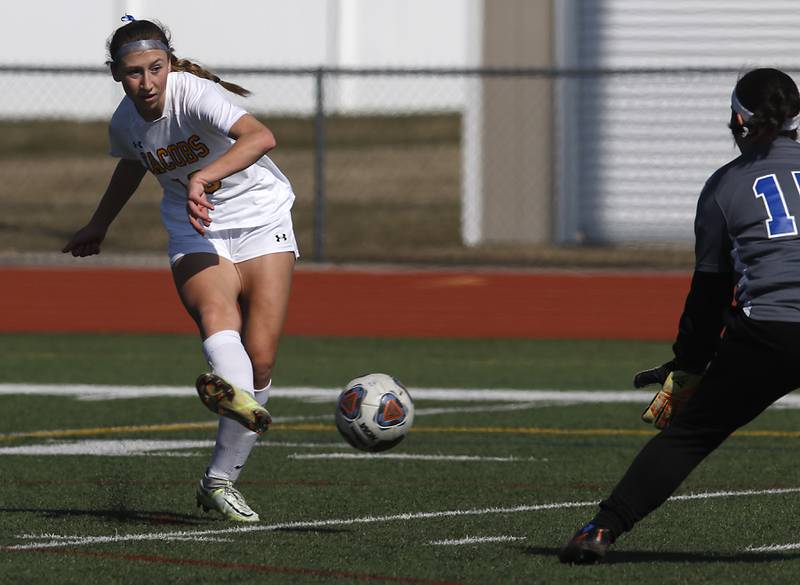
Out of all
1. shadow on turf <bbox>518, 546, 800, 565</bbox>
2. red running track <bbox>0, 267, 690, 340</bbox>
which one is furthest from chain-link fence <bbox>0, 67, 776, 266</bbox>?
shadow on turf <bbox>518, 546, 800, 565</bbox>

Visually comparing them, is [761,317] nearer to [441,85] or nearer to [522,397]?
[522,397]

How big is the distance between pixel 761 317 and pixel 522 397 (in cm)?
674

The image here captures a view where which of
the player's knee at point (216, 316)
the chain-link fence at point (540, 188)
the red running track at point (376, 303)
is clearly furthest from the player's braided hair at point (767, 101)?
the chain-link fence at point (540, 188)

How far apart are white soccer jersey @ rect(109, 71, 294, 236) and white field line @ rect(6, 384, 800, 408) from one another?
4936 mm

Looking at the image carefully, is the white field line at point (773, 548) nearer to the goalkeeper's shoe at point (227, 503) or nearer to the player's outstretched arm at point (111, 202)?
the goalkeeper's shoe at point (227, 503)

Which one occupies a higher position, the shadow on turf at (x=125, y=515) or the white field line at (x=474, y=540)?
the white field line at (x=474, y=540)

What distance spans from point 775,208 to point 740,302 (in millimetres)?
356

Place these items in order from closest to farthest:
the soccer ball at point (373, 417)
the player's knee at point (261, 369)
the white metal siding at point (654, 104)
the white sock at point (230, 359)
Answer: the white sock at point (230, 359) → the soccer ball at point (373, 417) → the player's knee at point (261, 369) → the white metal siding at point (654, 104)

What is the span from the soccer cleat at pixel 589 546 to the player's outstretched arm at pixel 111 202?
2.86 m

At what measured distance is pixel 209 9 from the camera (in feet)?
119

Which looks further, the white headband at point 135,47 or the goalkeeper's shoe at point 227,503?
the goalkeeper's shoe at point 227,503

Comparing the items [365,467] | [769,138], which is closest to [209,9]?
[365,467]

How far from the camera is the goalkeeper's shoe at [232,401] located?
714cm

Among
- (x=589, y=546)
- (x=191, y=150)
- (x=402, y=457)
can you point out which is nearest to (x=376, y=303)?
(x=402, y=457)
